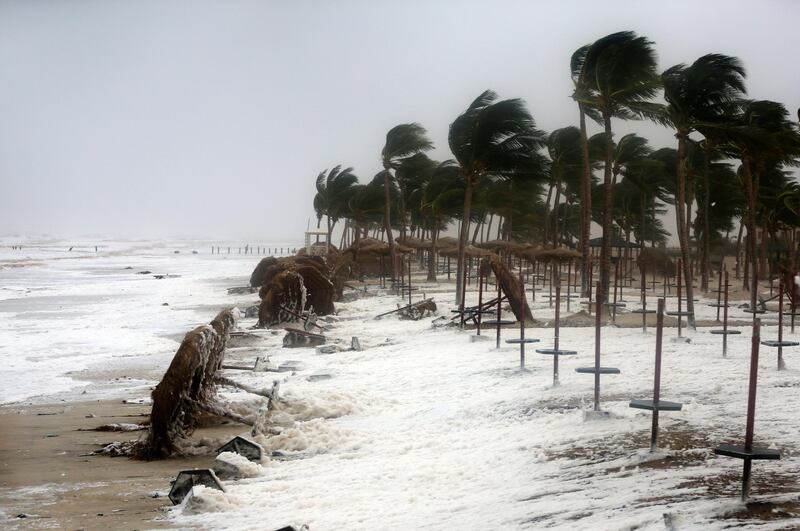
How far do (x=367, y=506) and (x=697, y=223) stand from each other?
47023 mm

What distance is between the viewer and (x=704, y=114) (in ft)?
69.7

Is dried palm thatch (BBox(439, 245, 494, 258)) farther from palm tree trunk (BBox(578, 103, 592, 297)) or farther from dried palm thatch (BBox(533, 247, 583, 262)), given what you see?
palm tree trunk (BBox(578, 103, 592, 297))

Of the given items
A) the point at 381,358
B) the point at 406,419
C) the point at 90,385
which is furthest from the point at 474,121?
the point at 406,419

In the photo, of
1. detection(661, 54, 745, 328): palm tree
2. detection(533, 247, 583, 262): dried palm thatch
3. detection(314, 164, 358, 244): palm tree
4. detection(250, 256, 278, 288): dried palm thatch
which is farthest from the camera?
detection(314, 164, 358, 244): palm tree

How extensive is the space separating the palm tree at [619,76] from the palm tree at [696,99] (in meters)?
1.51

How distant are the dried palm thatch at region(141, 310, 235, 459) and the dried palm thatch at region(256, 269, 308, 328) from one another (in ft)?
37.8

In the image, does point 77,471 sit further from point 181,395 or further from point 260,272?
point 260,272

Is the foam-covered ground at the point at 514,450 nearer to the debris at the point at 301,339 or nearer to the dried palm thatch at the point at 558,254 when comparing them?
the debris at the point at 301,339

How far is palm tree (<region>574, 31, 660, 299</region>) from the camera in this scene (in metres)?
23.0

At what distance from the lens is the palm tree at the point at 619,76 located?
23031 mm

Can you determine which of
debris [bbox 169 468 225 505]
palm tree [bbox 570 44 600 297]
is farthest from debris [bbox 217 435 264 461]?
palm tree [bbox 570 44 600 297]

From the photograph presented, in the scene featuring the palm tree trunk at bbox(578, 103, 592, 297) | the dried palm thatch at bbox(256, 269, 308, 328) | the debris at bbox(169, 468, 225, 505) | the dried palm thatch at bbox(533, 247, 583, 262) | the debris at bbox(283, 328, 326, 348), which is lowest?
the debris at bbox(169, 468, 225, 505)

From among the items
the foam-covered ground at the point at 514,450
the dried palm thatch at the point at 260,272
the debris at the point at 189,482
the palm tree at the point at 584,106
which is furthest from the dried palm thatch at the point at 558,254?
the debris at the point at 189,482

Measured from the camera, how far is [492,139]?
25328mm
